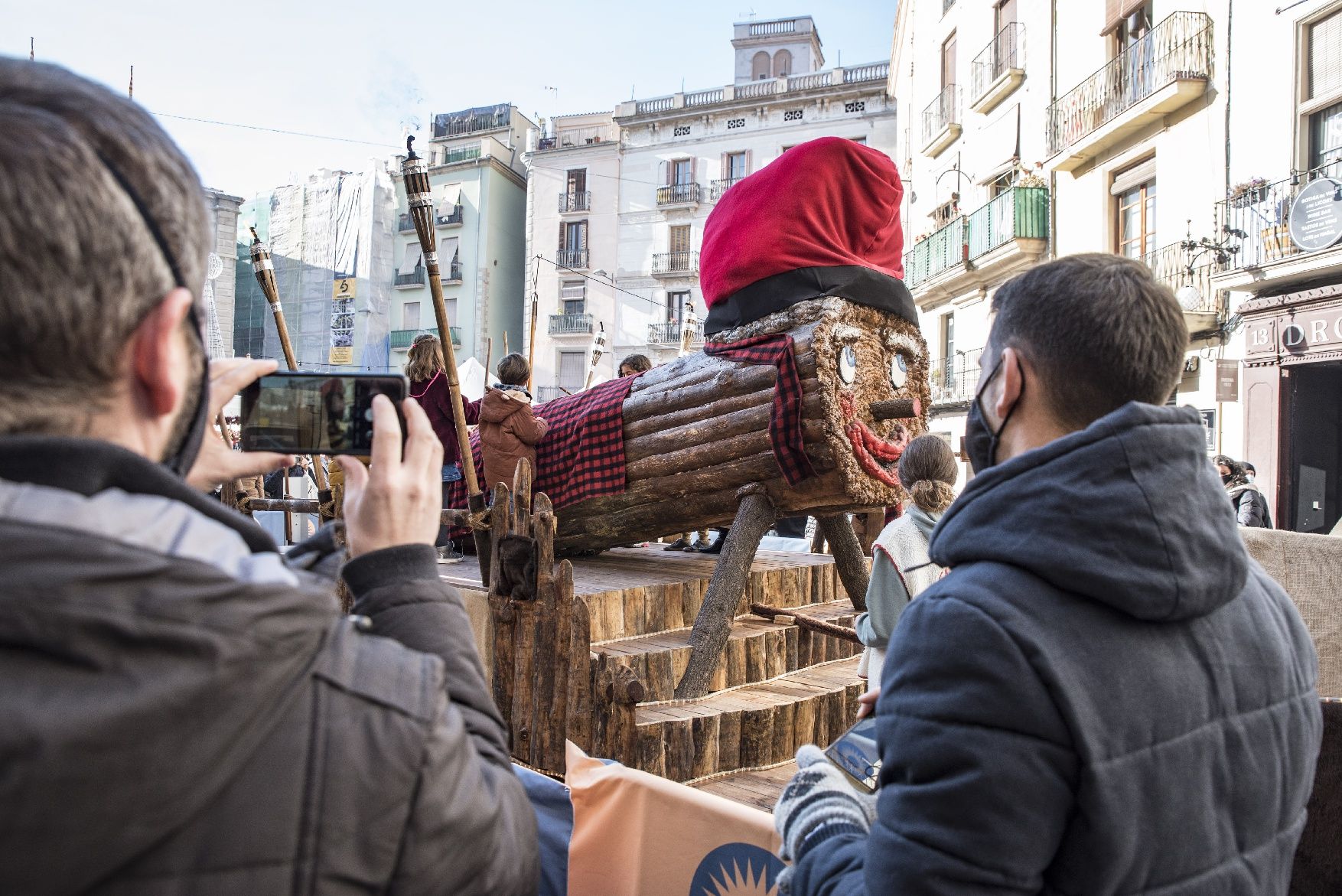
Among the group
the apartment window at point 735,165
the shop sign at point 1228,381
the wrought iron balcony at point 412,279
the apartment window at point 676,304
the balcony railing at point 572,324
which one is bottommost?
the shop sign at point 1228,381

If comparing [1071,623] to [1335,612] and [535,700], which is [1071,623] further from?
[535,700]

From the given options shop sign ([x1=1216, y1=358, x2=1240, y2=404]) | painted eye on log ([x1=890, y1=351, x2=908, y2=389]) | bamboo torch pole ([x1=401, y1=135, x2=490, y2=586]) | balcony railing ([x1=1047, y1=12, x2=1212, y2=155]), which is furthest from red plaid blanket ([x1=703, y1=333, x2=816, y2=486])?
balcony railing ([x1=1047, y1=12, x2=1212, y2=155])

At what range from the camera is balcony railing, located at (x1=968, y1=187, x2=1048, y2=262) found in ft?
48.8

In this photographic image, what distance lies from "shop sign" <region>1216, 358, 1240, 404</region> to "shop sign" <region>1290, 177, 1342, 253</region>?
5.92ft

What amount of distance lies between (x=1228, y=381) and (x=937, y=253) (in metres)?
7.54

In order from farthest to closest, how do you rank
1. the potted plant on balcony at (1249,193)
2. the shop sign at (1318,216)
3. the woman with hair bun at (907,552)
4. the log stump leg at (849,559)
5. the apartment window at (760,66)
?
the apartment window at (760,66) → the potted plant on balcony at (1249,193) → the shop sign at (1318,216) → the log stump leg at (849,559) → the woman with hair bun at (907,552)

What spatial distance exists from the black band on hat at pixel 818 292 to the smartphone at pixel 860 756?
3441 millimetres

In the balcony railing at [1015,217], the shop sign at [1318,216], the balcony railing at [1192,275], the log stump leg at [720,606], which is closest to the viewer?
the log stump leg at [720,606]

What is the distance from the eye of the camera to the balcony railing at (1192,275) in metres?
11.4

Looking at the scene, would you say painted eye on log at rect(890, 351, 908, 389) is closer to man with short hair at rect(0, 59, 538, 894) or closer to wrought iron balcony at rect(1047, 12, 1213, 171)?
man with short hair at rect(0, 59, 538, 894)

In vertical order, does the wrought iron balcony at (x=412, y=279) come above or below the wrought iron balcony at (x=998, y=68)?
below

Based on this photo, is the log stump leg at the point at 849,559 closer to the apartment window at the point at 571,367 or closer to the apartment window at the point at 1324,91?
the apartment window at the point at 1324,91

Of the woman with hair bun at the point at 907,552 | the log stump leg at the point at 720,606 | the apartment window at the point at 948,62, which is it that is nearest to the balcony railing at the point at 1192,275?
the apartment window at the point at 948,62

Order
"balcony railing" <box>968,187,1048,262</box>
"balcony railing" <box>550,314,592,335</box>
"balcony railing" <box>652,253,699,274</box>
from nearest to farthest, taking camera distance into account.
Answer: "balcony railing" <box>968,187,1048,262</box> < "balcony railing" <box>652,253,699,274</box> < "balcony railing" <box>550,314,592,335</box>
